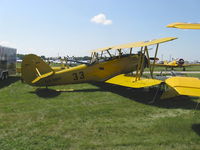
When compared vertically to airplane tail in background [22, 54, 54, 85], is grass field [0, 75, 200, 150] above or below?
below

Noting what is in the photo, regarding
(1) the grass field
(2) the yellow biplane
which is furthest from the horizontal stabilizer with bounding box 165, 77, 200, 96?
(2) the yellow biplane

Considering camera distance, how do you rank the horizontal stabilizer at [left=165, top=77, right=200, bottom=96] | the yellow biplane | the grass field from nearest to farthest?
the horizontal stabilizer at [left=165, top=77, right=200, bottom=96], the grass field, the yellow biplane

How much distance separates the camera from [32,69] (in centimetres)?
986

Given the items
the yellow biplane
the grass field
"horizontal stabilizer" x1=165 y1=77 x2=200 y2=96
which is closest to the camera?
"horizontal stabilizer" x1=165 y1=77 x2=200 y2=96

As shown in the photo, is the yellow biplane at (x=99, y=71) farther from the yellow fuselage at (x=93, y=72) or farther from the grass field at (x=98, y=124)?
the grass field at (x=98, y=124)

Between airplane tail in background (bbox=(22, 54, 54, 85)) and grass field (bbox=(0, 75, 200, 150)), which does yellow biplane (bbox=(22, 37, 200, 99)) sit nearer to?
airplane tail in background (bbox=(22, 54, 54, 85))

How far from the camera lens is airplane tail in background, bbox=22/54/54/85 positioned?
9.77 meters

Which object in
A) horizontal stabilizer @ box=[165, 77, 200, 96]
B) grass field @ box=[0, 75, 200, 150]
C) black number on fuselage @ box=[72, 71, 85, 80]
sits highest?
horizontal stabilizer @ box=[165, 77, 200, 96]

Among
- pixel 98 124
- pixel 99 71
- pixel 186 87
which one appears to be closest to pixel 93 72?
pixel 99 71

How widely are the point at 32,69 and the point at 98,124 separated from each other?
5.90 metres

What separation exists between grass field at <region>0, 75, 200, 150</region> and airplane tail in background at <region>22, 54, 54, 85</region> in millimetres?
1720

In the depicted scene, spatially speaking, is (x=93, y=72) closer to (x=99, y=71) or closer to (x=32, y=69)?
(x=99, y=71)

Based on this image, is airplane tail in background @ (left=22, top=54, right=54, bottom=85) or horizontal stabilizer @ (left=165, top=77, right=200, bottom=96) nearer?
horizontal stabilizer @ (left=165, top=77, right=200, bottom=96)

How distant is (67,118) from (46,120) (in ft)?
2.05
